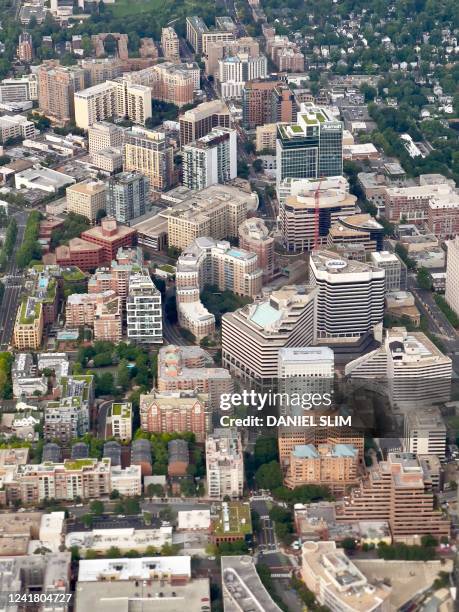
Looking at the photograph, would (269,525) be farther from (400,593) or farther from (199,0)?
(199,0)

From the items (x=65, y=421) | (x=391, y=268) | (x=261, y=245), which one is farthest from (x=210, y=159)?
(x=65, y=421)

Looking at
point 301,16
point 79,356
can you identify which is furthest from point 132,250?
point 301,16

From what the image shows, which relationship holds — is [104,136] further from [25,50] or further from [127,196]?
[25,50]

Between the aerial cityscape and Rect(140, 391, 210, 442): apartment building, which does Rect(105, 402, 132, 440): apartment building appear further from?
Rect(140, 391, 210, 442): apartment building

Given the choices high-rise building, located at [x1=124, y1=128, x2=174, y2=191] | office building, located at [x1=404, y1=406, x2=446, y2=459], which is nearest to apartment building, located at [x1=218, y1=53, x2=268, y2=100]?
high-rise building, located at [x1=124, y1=128, x2=174, y2=191]

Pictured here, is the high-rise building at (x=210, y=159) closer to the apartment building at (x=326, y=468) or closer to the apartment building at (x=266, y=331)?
the apartment building at (x=266, y=331)

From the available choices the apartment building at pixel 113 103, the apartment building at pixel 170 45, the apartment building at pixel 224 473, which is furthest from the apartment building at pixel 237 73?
→ the apartment building at pixel 224 473

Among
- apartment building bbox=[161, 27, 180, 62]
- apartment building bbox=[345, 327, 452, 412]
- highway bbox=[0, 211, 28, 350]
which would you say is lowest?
highway bbox=[0, 211, 28, 350]
